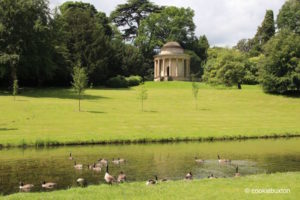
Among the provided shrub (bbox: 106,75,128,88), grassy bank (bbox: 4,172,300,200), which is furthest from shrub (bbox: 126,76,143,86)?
grassy bank (bbox: 4,172,300,200)

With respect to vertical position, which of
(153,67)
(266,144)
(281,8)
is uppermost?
(281,8)

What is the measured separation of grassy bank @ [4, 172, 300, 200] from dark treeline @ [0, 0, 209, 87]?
183ft

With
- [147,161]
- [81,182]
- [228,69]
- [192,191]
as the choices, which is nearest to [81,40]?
[228,69]

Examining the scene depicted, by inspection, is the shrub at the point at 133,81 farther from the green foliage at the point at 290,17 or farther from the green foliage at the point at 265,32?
the green foliage at the point at 290,17

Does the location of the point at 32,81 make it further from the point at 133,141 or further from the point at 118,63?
the point at 133,141

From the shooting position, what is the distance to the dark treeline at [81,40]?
2827 inches

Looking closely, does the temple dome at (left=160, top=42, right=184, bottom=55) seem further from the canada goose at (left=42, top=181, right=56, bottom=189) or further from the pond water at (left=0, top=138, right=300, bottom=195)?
the canada goose at (left=42, top=181, right=56, bottom=189)

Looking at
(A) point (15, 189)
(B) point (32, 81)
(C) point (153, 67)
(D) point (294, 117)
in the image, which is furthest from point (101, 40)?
(A) point (15, 189)

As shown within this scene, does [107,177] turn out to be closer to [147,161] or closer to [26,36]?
[147,161]

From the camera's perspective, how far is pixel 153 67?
122750 millimetres

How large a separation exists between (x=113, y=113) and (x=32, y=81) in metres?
39.0

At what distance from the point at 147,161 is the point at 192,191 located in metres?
11.3

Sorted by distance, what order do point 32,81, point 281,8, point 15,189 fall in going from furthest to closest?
1. point 281,8
2. point 32,81
3. point 15,189

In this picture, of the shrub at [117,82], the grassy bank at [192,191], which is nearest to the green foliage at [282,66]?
the shrub at [117,82]
